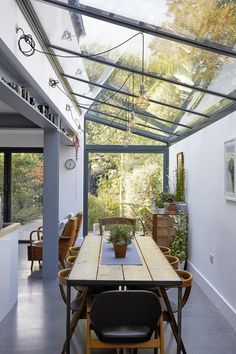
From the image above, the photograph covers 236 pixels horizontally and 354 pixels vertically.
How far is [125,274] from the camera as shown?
111 inches

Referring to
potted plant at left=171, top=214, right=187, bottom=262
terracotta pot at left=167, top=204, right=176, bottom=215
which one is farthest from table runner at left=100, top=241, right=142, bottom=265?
terracotta pot at left=167, top=204, right=176, bottom=215

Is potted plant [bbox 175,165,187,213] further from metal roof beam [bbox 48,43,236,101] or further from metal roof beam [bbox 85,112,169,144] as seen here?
metal roof beam [bbox 48,43,236,101]

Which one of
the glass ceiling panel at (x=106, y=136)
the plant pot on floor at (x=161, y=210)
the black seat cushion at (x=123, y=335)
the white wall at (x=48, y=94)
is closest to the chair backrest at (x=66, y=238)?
→ the plant pot on floor at (x=161, y=210)

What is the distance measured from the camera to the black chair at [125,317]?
92.2 inches

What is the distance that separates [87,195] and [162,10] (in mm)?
6160

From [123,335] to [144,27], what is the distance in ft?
8.13

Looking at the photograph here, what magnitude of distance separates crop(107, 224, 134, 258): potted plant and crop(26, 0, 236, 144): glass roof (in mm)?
1385

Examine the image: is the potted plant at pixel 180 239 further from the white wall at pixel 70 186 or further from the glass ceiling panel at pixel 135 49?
the white wall at pixel 70 186

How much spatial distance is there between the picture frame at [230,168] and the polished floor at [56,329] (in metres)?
1.32

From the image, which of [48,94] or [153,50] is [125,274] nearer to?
[153,50]

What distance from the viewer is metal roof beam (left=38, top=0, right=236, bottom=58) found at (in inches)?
126

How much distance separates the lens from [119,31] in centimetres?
363

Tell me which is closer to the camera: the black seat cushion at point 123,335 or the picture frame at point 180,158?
the black seat cushion at point 123,335

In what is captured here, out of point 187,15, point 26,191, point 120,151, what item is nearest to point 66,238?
point 26,191
